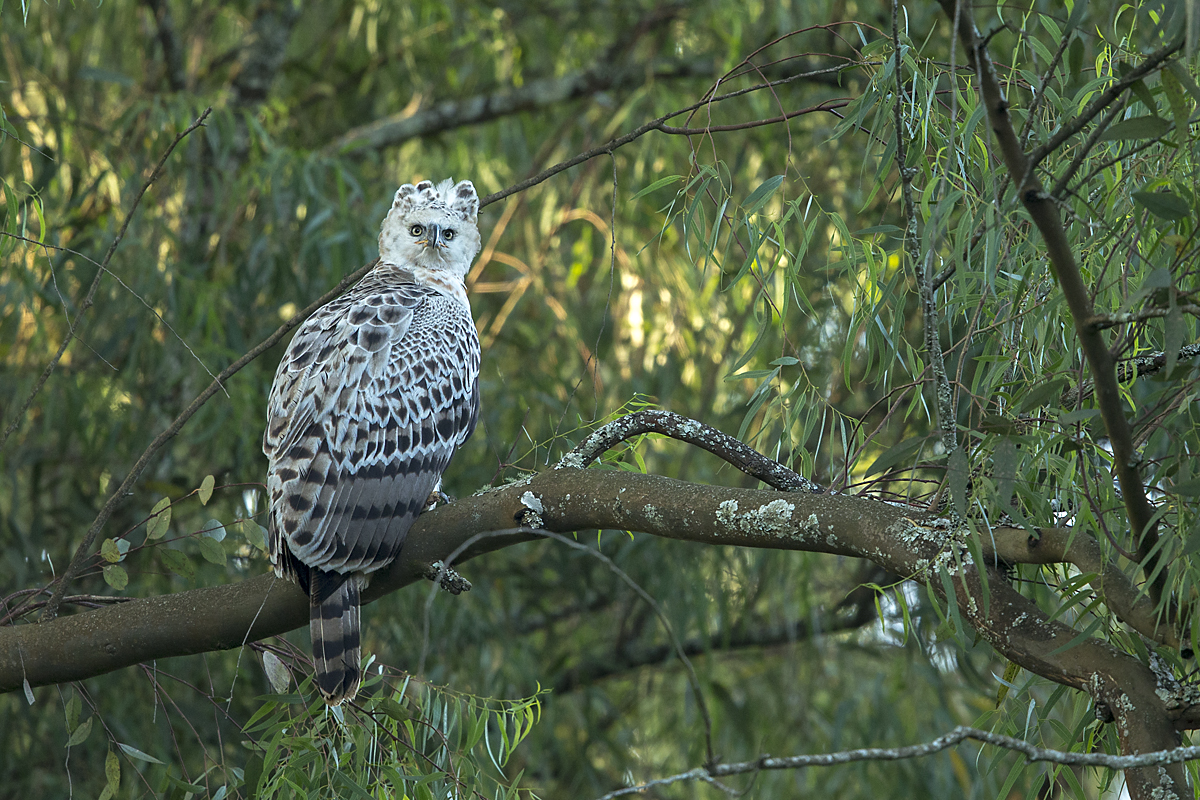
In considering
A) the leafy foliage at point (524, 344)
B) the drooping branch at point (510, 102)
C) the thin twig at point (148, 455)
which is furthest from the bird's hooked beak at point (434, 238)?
the drooping branch at point (510, 102)

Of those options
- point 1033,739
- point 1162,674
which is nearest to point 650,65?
point 1033,739

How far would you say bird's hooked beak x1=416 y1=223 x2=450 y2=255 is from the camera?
10.1ft

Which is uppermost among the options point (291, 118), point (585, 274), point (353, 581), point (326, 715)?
point (291, 118)

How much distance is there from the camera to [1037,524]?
1.64 metres

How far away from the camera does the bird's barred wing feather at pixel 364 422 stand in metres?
2.29

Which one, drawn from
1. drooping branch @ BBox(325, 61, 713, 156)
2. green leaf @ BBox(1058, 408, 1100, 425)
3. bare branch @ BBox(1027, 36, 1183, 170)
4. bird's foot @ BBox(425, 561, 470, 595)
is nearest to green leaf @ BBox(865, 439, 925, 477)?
green leaf @ BBox(1058, 408, 1100, 425)

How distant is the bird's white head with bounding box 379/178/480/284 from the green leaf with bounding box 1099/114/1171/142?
2072 mm

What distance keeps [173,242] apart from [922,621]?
291 centimetres

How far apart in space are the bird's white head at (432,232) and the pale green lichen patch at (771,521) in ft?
5.22

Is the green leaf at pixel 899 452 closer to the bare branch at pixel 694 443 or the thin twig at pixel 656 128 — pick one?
the bare branch at pixel 694 443

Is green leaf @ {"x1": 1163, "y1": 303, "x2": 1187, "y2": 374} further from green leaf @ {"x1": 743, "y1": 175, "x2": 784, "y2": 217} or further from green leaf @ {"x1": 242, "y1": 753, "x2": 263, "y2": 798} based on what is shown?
green leaf @ {"x1": 242, "y1": 753, "x2": 263, "y2": 798}

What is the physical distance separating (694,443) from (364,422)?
0.84 metres

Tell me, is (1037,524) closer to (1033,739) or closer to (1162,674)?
(1162,674)

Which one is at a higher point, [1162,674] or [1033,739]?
[1162,674]
